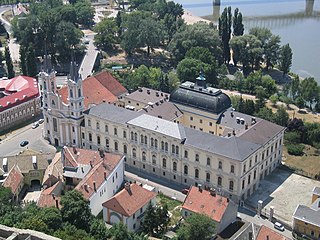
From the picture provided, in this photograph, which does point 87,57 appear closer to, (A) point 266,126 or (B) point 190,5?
(A) point 266,126

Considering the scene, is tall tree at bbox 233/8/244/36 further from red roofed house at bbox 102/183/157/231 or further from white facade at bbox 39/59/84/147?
red roofed house at bbox 102/183/157/231

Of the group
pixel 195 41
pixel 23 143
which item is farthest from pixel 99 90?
pixel 195 41

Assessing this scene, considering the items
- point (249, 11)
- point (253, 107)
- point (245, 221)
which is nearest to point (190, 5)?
point (249, 11)

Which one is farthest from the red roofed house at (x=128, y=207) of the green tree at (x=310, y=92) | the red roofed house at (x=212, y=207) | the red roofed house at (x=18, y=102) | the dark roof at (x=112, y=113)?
the green tree at (x=310, y=92)

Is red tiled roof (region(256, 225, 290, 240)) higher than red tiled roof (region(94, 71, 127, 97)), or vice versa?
→ red tiled roof (region(94, 71, 127, 97))

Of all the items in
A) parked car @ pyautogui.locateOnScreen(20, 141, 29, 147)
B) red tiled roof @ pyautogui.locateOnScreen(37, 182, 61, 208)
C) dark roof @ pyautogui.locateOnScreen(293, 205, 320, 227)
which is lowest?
parked car @ pyautogui.locateOnScreen(20, 141, 29, 147)

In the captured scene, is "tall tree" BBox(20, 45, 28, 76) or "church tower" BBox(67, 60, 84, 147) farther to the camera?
"tall tree" BBox(20, 45, 28, 76)

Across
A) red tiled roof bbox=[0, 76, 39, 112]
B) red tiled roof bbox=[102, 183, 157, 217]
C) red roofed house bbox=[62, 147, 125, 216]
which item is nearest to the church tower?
red roofed house bbox=[62, 147, 125, 216]

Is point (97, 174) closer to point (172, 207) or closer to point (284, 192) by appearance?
point (172, 207)
